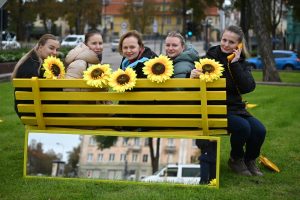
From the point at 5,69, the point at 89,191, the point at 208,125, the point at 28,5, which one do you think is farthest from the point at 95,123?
the point at 28,5

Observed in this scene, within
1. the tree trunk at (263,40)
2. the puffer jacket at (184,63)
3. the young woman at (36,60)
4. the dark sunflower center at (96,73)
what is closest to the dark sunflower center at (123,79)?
the dark sunflower center at (96,73)

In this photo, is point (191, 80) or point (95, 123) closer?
point (191, 80)

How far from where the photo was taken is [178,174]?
5082 mm

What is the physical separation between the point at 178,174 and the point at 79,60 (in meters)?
1.61

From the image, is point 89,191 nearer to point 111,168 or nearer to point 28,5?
point 111,168

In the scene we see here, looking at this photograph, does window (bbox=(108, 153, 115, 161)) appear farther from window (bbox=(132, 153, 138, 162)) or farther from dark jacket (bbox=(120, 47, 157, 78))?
dark jacket (bbox=(120, 47, 157, 78))

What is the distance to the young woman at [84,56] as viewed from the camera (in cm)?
570

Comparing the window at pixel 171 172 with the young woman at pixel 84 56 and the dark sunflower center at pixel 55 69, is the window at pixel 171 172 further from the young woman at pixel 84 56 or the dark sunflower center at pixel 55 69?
the dark sunflower center at pixel 55 69

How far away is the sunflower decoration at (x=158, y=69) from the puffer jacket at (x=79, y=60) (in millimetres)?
850

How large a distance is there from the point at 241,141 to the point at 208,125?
0.59 meters

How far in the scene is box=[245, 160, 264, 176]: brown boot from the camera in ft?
18.8

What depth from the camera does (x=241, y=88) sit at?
544 centimetres

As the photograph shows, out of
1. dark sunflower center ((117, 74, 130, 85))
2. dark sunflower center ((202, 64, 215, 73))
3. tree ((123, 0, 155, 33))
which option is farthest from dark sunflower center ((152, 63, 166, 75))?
tree ((123, 0, 155, 33))

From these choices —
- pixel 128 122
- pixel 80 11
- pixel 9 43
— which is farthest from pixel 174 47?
pixel 80 11
